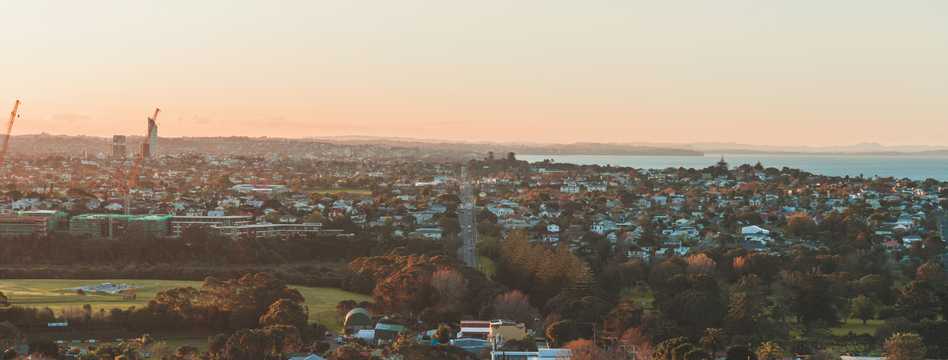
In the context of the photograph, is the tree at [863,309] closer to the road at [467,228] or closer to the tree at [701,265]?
the tree at [701,265]

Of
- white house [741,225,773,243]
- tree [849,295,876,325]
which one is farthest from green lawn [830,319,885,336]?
white house [741,225,773,243]

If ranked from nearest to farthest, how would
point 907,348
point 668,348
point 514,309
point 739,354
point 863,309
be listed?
point 668,348 → point 907,348 → point 739,354 → point 514,309 → point 863,309

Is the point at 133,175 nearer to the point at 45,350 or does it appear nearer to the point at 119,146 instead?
the point at 119,146

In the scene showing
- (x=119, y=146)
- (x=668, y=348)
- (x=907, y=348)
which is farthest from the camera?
(x=119, y=146)

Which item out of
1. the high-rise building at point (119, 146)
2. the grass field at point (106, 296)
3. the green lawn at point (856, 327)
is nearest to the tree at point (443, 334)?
the grass field at point (106, 296)

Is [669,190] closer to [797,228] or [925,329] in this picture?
[797,228]

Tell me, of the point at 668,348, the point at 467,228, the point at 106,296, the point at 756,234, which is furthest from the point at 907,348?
the point at 467,228

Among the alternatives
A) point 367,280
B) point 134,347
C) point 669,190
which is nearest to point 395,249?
point 367,280
